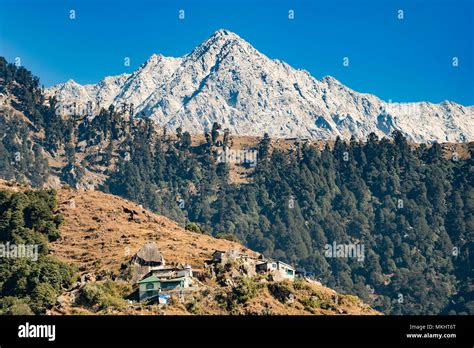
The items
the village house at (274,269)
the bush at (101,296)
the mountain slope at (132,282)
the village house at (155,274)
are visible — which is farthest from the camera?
the village house at (274,269)

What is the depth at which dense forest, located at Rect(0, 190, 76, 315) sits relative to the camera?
69000 millimetres

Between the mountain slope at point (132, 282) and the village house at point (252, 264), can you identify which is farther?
the village house at point (252, 264)

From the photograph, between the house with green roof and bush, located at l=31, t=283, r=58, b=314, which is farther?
Result: bush, located at l=31, t=283, r=58, b=314

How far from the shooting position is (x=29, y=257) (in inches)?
3300

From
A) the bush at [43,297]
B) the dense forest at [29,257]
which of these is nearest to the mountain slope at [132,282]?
the bush at [43,297]

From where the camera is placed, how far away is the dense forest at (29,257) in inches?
2717

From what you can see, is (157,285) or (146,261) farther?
(146,261)

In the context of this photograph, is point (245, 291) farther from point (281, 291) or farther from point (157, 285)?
point (157, 285)

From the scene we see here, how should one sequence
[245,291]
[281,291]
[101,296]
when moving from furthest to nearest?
[281,291]
[245,291]
[101,296]

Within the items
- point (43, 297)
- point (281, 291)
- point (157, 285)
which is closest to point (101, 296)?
point (157, 285)

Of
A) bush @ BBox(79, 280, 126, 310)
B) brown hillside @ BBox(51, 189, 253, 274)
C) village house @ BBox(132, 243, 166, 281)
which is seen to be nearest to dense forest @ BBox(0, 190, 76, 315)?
brown hillside @ BBox(51, 189, 253, 274)

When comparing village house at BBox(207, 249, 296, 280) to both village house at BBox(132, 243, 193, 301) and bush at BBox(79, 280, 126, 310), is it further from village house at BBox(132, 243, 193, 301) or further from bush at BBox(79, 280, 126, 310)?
bush at BBox(79, 280, 126, 310)

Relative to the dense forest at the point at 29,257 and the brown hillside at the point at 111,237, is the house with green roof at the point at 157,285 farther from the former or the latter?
the brown hillside at the point at 111,237
